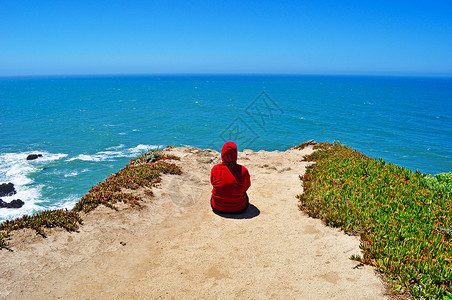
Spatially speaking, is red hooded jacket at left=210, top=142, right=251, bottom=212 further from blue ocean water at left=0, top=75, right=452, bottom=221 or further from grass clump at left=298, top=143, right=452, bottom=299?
blue ocean water at left=0, top=75, right=452, bottom=221

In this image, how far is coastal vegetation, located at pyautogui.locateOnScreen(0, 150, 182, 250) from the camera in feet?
27.1

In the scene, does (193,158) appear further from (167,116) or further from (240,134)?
(167,116)

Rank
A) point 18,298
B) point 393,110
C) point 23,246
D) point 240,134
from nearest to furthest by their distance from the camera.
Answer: point 18,298 → point 23,246 → point 240,134 → point 393,110

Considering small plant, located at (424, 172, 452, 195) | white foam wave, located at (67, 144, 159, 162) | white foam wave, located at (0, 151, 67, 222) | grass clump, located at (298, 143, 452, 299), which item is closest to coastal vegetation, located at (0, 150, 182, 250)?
grass clump, located at (298, 143, 452, 299)

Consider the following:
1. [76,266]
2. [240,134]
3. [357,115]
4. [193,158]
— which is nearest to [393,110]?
[357,115]

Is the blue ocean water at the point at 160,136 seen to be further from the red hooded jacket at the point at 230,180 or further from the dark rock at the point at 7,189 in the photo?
the red hooded jacket at the point at 230,180

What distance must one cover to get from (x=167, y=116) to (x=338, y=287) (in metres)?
57.1

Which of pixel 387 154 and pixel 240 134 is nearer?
pixel 387 154

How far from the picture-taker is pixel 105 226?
9133 millimetres

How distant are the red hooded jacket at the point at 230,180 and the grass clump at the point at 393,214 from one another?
2.61 meters

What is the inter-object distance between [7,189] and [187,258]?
23620 mm

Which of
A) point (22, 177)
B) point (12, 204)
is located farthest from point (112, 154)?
point (12, 204)

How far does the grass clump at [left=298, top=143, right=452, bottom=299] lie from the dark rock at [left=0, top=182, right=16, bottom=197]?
2418cm

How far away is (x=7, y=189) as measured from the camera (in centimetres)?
2355
